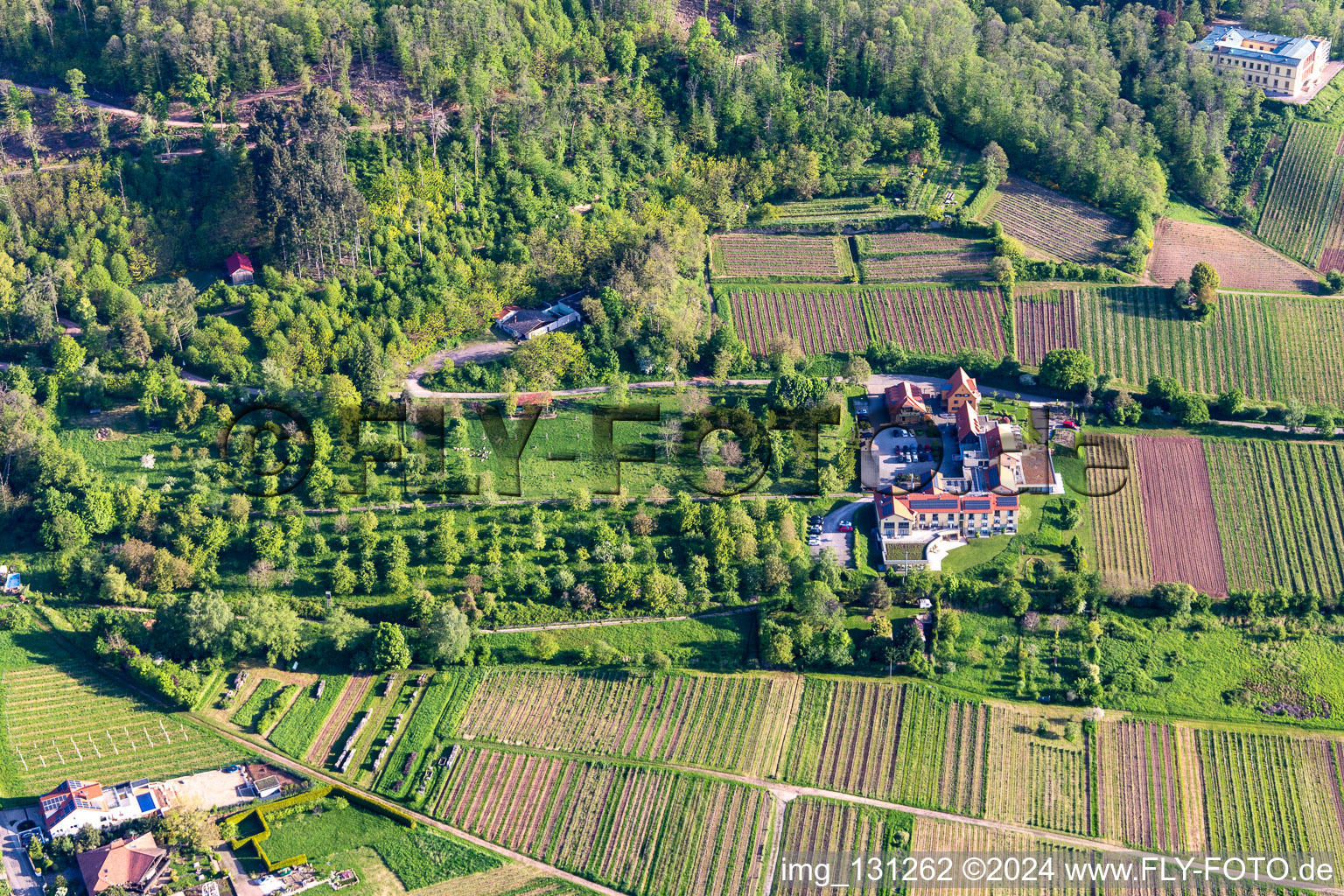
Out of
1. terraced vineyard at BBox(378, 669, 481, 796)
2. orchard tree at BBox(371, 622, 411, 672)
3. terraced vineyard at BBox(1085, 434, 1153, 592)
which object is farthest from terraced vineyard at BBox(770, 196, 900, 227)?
terraced vineyard at BBox(378, 669, 481, 796)

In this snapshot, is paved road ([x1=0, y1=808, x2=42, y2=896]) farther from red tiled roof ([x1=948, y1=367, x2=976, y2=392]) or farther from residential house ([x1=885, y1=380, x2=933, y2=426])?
red tiled roof ([x1=948, y1=367, x2=976, y2=392])

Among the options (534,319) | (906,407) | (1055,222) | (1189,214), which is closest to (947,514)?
(906,407)

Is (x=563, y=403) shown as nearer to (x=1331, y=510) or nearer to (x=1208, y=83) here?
(x=1331, y=510)

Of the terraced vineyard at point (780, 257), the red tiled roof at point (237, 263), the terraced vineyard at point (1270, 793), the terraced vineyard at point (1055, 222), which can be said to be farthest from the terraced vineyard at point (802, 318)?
the terraced vineyard at point (1270, 793)

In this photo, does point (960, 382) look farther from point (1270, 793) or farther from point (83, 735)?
point (83, 735)

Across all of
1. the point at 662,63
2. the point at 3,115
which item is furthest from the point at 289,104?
the point at 662,63

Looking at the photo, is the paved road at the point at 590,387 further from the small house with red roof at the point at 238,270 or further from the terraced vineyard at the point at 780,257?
the small house with red roof at the point at 238,270
